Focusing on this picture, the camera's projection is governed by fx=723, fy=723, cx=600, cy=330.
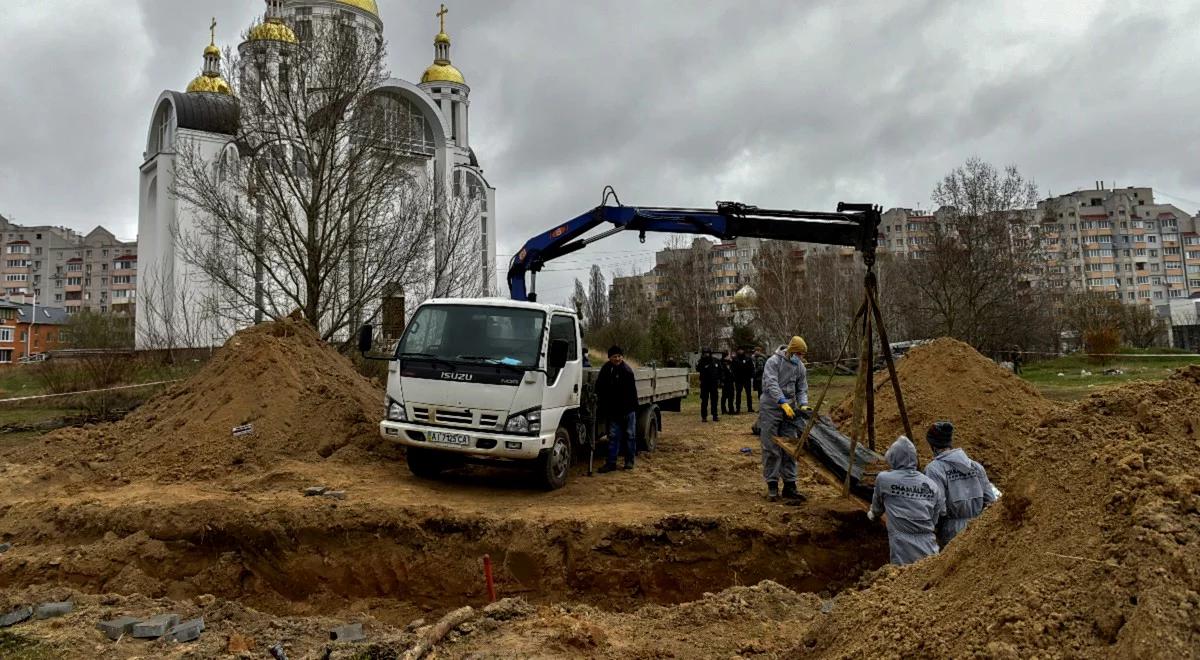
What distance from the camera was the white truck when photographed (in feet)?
25.8

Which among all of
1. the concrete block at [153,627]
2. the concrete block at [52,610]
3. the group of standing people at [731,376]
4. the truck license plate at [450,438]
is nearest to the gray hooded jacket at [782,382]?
Answer: the truck license plate at [450,438]

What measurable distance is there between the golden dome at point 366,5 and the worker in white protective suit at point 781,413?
3304 centimetres

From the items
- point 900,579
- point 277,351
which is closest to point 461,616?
point 900,579

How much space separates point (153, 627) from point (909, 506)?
549cm

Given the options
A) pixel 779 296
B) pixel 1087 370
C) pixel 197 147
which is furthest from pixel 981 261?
pixel 197 147

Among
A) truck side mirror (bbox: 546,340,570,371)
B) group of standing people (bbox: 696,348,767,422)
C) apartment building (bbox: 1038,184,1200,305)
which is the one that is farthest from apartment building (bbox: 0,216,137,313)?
apartment building (bbox: 1038,184,1200,305)

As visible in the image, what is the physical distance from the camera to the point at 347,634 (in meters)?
4.76

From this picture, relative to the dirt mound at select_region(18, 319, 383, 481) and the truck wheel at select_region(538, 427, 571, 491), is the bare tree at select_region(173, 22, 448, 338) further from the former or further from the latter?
the truck wheel at select_region(538, 427, 571, 491)

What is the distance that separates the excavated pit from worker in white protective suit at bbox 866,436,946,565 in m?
1.40

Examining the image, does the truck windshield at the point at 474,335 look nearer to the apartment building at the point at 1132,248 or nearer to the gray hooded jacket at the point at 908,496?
the gray hooded jacket at the point at 908,496

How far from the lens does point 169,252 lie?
116 feet

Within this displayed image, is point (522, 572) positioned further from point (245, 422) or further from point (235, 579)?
point (245, 422)

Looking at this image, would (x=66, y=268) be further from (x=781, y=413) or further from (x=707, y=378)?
(x=781, y=413)

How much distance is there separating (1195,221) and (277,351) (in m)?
119
